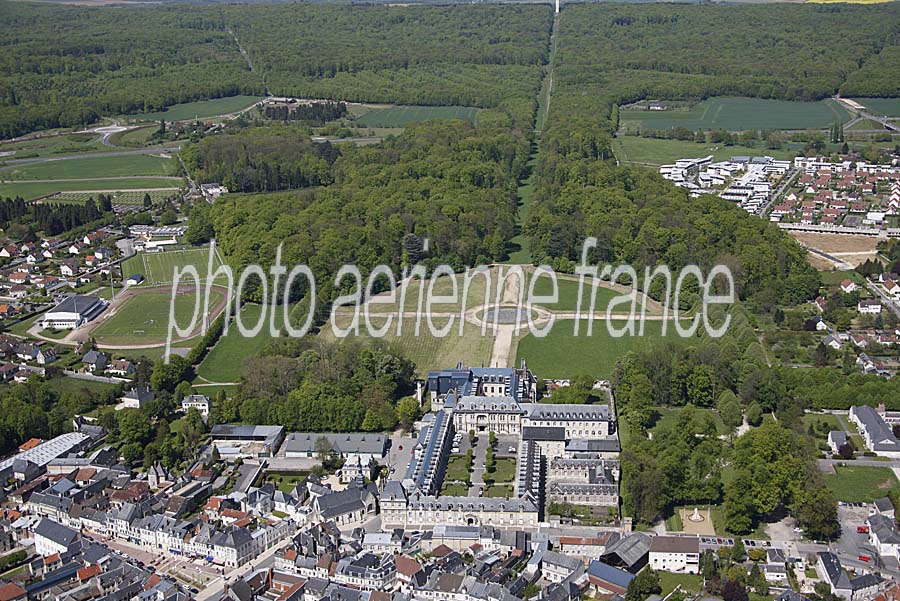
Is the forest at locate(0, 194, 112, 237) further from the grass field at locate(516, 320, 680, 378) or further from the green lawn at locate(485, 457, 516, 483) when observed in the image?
the green lawn at locate(485, 457, 516, 483)

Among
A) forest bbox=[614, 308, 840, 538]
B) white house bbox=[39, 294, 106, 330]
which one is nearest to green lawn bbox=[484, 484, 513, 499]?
forest bbox=[614, 308, 840, 538]

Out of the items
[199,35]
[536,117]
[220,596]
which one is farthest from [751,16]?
[220,596]

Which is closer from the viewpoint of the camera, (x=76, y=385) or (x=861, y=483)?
(x=861, y=483)

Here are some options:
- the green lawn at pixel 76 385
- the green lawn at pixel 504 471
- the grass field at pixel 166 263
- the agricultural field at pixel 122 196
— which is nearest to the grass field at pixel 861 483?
Result: the green lawn at pixel 504 471

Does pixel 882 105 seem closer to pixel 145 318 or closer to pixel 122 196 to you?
pixel 122 196

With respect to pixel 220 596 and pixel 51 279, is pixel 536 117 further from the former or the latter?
pixel 220 596

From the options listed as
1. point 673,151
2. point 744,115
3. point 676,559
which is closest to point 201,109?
point 673,151
